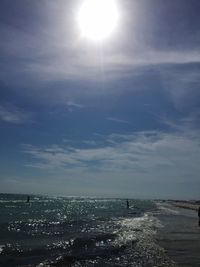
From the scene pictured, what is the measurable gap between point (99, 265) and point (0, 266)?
185 inches

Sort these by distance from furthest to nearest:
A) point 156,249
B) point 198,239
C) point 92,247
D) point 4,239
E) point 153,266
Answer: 1. point 4,239
2. point 198,239
3. point 92,247
4. point 156,249
5. point 153,266

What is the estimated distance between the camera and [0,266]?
18766 millimetres

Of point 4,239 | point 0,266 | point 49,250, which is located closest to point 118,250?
point 49,250

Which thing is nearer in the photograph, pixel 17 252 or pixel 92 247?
pixel 17 252

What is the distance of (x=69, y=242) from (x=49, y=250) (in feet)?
12.5

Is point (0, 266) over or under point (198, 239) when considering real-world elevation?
under

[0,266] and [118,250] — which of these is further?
[118,250]

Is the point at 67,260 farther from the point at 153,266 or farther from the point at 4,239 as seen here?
the point at 4,239

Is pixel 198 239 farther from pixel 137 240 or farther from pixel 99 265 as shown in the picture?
pixel 99 265

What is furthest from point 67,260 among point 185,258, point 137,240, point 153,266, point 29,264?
point 137,240

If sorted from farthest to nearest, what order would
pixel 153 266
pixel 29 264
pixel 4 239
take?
pixel 4 239 < pixel 29 264 < pixel 153 266

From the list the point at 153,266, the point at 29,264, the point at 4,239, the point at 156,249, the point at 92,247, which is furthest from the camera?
the point at 4,239

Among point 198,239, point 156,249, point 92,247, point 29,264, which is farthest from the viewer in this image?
point 198,239

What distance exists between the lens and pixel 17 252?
22.9 metres
